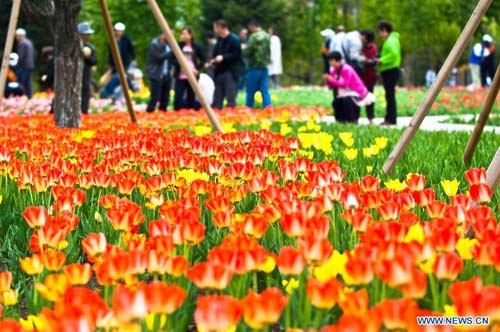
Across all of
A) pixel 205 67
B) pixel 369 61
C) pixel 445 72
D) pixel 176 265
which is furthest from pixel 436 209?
pixel 205 67

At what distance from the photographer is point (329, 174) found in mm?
3232

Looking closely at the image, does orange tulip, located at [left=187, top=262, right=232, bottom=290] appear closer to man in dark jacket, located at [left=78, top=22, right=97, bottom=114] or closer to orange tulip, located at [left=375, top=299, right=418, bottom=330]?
orange tulip, located at [left=375, top=299, right=418, bottom=330]

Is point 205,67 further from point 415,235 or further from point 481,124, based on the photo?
point 415,235

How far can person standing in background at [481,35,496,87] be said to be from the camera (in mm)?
21438

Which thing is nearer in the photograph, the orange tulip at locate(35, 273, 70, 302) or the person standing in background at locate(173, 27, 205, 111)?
the orange tulip at locate(35, 273, 70, 302)

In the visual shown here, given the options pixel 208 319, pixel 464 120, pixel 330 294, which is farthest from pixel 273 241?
pixel 464 120

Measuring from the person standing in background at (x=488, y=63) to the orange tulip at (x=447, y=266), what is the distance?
2034 centimetres

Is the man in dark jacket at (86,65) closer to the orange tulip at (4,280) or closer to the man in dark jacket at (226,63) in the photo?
the man in dark jacket at (226,63)

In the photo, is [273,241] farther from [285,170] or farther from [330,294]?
[330,294]

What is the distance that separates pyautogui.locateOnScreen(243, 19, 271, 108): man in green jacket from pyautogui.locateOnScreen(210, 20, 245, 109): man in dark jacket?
30 cm

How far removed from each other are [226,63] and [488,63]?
11222 mm

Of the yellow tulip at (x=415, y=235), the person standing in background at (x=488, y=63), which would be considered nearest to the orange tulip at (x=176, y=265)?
the yellow tulip at (x=415, y=235)

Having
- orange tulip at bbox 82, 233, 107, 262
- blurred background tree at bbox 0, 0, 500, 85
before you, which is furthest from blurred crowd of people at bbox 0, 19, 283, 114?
blurred background tree at bbox 0, 0, 500, 85

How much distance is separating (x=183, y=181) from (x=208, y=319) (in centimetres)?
179
